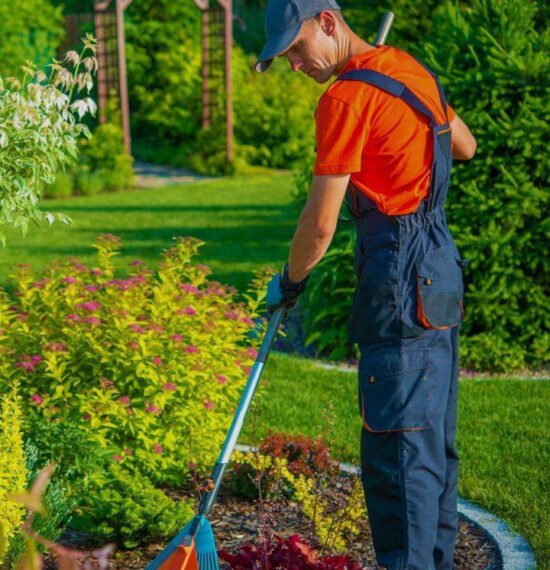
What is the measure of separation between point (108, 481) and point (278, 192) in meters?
11.0

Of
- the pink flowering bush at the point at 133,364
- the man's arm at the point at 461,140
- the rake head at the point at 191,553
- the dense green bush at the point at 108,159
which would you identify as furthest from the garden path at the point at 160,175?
the rake head at the point at 191,553

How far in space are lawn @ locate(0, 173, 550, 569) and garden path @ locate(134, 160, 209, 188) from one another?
101 inches

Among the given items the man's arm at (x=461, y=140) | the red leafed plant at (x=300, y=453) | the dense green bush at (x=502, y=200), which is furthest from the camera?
the dense green bush at (x=502, y=200)

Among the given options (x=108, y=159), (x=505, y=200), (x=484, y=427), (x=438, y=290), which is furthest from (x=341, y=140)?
(x=108, y=159)

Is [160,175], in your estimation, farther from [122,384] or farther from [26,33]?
[122,384]

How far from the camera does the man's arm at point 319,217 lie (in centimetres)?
298

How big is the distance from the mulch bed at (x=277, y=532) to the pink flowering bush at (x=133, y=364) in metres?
0.29

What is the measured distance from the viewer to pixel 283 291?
10.9 feet

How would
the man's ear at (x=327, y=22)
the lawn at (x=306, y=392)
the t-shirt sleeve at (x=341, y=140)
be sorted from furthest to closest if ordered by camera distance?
1. the lawn at (x=306, y=392)
2. the man's ear at (x=327, y=22)
3. the t-shirt sleeve at (x=341, y=140)

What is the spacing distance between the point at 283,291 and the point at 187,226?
30.0ft

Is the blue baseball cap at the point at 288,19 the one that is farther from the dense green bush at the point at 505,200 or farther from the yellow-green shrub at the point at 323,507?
the dense green bush at the point at 505,200

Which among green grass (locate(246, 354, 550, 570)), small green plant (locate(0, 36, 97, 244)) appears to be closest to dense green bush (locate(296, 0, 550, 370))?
green grass (locate(246, 354, 550, 570))

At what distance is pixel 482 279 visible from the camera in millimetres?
6590

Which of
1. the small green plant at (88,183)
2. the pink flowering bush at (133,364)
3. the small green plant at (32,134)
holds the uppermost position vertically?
the small green plant at (32,134)
